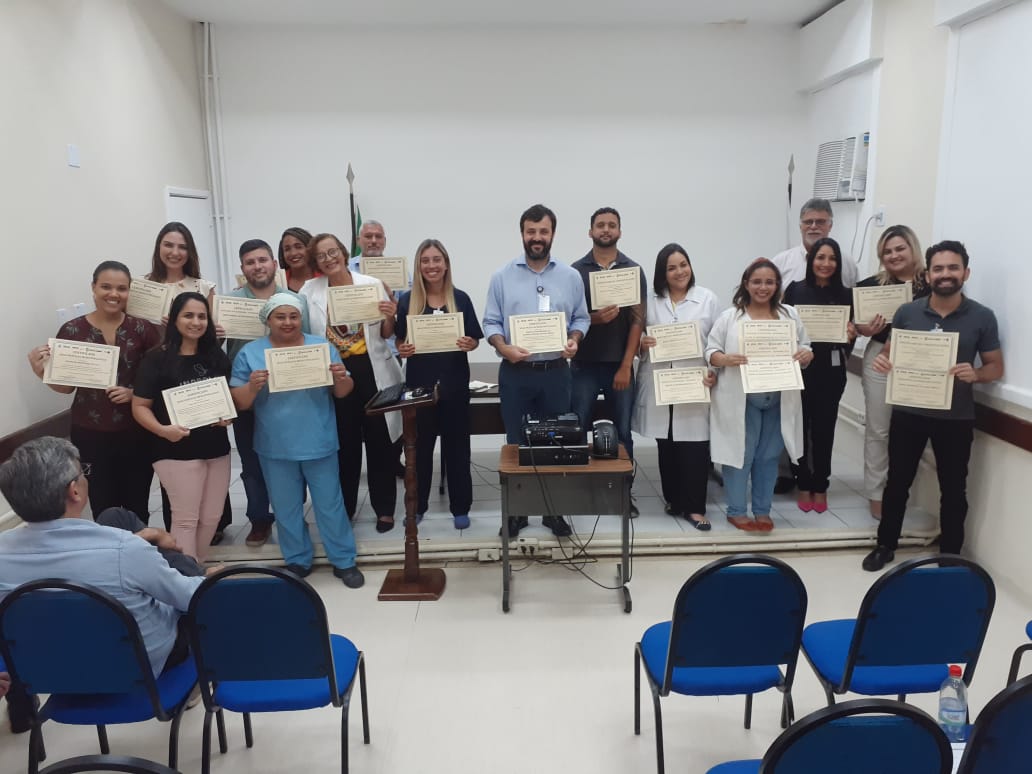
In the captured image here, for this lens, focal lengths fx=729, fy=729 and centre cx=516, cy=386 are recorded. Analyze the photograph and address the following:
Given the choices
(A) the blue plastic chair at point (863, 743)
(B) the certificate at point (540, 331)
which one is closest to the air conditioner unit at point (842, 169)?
(B) the certificate at point (540, 331)

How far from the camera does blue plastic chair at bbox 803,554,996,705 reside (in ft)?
6.53

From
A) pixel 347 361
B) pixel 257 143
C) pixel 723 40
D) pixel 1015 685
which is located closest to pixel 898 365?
pixel 1015 685

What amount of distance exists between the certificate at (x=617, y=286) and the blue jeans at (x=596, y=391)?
411 millimetres

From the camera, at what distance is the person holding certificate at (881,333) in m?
3.95

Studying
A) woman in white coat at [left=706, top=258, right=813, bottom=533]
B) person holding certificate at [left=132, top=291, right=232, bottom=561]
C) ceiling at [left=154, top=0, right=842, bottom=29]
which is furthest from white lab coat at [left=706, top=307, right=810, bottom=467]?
ceiling at [left=154, top=0, right=842, bottom=29]

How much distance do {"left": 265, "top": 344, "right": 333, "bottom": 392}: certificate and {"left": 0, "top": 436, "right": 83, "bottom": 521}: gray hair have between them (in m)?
1.29

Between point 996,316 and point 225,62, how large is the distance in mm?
5977

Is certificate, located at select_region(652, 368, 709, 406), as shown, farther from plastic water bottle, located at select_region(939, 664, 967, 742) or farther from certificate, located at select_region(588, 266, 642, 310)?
plastic water bottle, located at select_region(939, 664, 967, 742)

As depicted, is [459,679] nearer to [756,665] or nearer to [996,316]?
[756,665]

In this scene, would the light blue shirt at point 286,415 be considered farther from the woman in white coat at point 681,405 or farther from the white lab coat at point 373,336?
the woman in white coat at point 681,405

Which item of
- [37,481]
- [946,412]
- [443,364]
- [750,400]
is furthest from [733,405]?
[37,481]

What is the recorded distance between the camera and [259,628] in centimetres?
Answer: 201

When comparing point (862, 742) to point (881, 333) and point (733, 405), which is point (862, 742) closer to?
point (733, 405)

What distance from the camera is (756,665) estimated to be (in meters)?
2.20
